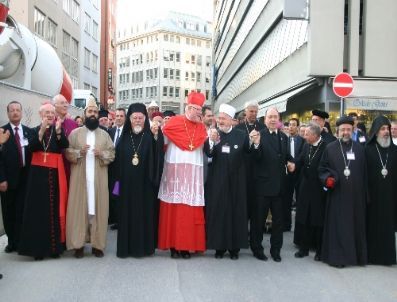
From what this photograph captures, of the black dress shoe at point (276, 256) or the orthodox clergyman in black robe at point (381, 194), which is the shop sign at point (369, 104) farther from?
the black dress shoe at point (276, 256)

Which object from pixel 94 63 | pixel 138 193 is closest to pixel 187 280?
pixel 138 193

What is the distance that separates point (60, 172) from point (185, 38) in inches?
3849

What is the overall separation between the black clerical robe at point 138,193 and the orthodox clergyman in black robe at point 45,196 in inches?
29.3

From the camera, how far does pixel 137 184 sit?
6777mm

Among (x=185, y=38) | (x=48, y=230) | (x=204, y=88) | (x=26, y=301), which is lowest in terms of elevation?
(x=26, y=301)

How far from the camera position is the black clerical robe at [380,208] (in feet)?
22.0

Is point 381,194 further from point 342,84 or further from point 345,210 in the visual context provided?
point 342,84

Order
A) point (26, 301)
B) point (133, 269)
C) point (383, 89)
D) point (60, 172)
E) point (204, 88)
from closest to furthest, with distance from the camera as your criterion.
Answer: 1. point (26, 301)
2. point (133, 269)
3. point (60, 172)
4. point (383, 89)
5. point (204, 88)

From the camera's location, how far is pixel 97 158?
266 inches

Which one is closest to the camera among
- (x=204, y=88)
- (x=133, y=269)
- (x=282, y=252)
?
(x=133, y=269)

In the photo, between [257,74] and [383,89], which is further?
[257,74]

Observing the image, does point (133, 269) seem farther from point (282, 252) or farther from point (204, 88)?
point (204, 88)

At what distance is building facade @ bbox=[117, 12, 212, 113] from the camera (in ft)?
320

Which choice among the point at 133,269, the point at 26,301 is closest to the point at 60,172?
the point at 133,269
